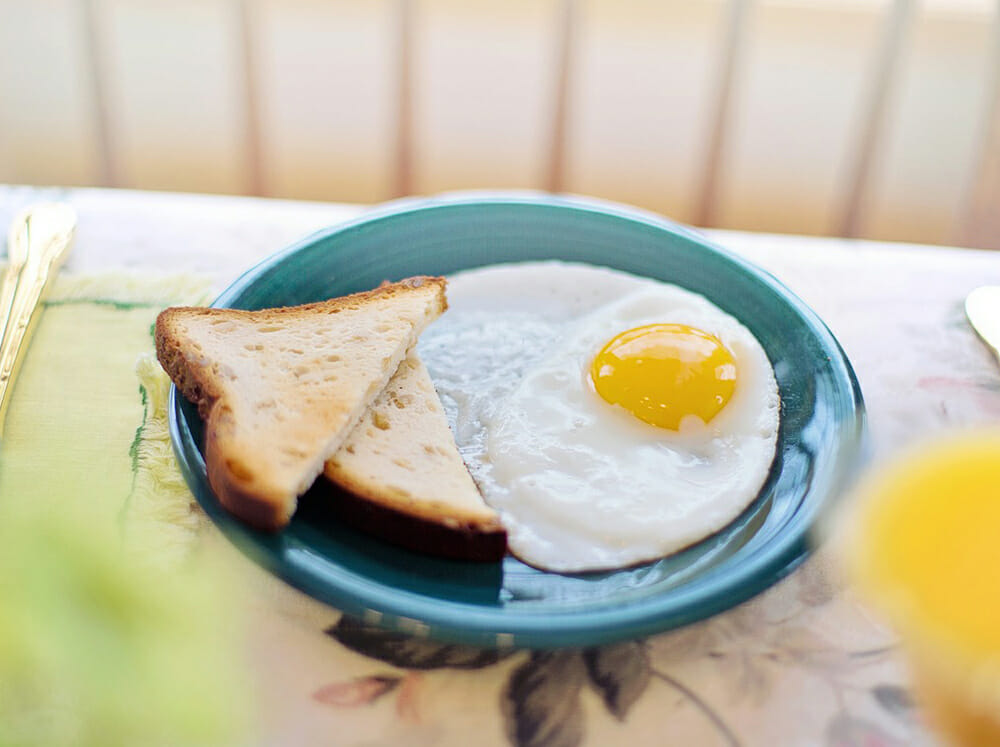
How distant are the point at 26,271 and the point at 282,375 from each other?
48cm

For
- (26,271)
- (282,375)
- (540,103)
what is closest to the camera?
(282,375)

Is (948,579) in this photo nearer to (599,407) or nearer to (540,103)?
(599,407)

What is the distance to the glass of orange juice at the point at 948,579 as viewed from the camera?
19.3 inches

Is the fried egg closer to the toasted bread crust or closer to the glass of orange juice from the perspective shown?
the toasted bread crust

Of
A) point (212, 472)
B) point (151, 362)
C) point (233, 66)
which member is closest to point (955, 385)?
point (212, 472)

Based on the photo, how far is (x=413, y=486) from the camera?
862 mm

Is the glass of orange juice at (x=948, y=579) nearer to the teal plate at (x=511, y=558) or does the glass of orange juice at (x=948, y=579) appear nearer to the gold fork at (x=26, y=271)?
the teal plate at (x=511, y=558)

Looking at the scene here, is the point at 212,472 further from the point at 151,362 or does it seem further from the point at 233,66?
the point at 233,66

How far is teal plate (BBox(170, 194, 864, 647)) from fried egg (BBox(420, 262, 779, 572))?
0.09 feet

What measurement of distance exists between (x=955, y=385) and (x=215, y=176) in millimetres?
2145

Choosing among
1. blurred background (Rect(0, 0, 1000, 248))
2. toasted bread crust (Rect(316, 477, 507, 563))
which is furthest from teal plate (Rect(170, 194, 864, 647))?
blurred background (Rect(0, 0, 1000, 248))

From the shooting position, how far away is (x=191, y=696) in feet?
2.15

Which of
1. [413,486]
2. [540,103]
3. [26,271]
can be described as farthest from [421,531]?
[540,103]

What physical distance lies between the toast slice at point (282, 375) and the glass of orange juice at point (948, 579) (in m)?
0.49
